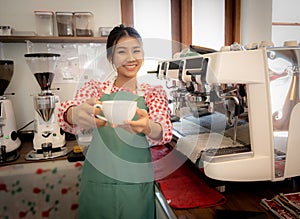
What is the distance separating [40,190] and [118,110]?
1.20 metres

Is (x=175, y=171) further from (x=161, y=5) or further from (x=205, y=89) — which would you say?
(x=161, y=5)

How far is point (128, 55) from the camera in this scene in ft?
2.99

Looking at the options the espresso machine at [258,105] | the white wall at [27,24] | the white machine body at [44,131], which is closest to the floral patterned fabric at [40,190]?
the white machine body at [44,131]

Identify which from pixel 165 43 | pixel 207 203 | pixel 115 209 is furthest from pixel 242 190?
pixel 165 43

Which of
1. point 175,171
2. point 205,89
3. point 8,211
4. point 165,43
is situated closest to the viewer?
point 205,89

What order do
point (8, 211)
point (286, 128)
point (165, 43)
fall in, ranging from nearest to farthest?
point (286, 128)
point (165, 43)
point (8, 211)

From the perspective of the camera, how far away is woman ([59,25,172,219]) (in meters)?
0.92

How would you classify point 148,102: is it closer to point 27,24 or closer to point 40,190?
point 40,190

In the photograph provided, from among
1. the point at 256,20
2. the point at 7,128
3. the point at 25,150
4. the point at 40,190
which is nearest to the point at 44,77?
the point at 7,128

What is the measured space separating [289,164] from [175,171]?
0.48 m

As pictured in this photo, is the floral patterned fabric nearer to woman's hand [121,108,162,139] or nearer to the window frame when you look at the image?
woman's hand [121,108,162,139]

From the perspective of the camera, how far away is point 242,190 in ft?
3.33

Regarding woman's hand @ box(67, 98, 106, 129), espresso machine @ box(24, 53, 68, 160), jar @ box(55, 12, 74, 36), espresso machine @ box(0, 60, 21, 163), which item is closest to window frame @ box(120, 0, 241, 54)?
jar @ box(55, 12, 74, 36)

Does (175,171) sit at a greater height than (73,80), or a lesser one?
lesser
